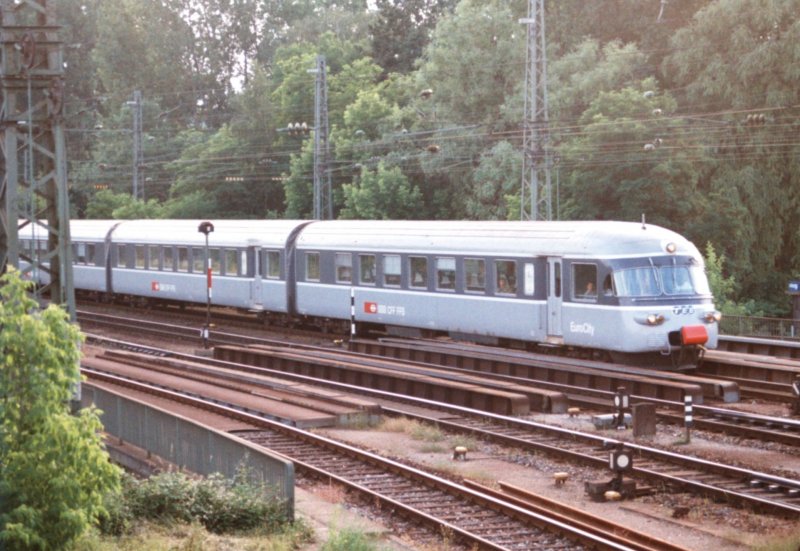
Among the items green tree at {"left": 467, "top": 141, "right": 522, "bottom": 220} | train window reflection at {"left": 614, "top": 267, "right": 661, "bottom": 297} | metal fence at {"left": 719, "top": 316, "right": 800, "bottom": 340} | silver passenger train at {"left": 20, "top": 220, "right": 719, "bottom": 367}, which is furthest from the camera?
green tree at {"left": 467, "top": 141, "right": 522, "bottom": 220}

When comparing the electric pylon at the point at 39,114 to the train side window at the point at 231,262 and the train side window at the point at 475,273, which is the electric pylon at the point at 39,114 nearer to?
the train side window at the point at 475,273

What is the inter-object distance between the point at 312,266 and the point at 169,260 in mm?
9135

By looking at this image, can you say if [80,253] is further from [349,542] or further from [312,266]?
[349,542]

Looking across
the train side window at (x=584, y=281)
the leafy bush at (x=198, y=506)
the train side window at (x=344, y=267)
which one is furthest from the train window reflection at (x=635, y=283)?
the leafy bush at (x=198, y=506)

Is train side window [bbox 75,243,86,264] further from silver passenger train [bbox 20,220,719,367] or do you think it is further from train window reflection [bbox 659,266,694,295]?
train window reflection [bbox 659,266,694,295]

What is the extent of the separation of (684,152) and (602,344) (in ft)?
77.6

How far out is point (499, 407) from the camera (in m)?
21.5

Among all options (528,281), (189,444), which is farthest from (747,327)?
(189,444)

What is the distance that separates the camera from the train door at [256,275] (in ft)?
124

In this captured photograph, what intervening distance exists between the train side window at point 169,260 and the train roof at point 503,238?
320 inches

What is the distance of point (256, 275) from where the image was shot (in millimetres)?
37875

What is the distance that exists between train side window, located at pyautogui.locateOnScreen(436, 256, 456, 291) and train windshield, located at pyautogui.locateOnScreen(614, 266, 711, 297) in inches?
224

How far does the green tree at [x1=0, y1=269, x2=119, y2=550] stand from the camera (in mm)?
11438

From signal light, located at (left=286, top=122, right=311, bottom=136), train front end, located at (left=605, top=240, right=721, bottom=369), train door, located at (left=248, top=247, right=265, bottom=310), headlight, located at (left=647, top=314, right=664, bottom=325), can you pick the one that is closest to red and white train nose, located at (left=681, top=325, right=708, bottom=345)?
train front end, located at (left=605, top=240, right=721, bottom=369)
